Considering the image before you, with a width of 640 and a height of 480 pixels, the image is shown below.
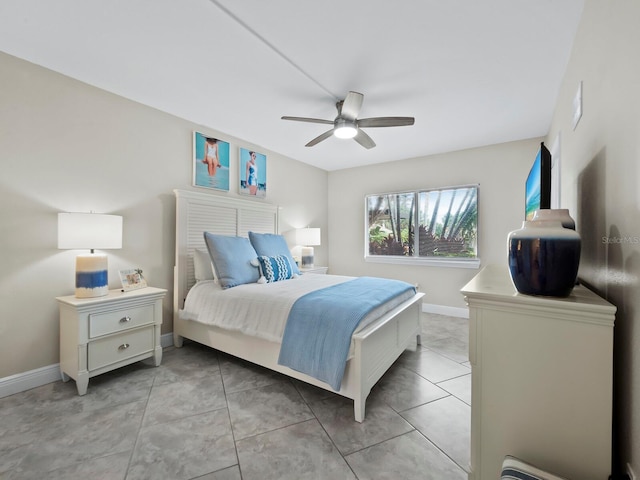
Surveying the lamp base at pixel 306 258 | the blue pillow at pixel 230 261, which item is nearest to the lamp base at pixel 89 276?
the blue pillow at pixel 230 261

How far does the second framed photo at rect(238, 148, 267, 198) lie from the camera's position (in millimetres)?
3707

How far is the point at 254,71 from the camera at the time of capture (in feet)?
7.18

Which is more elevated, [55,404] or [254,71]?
[254,71]

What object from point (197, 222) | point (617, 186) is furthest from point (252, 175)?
point (617, 186)

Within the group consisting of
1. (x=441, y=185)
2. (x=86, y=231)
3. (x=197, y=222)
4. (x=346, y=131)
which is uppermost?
(x=346, y=131)

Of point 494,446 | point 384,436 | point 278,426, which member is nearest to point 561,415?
point 494,446

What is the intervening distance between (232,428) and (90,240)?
1665mm

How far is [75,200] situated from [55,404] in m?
1.52

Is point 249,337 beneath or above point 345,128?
beneath

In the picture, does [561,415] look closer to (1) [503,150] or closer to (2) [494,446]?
(2) [494,446]

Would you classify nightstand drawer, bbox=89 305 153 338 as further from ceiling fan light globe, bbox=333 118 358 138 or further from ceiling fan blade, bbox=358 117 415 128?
ceiling fan blade, bbox=358 117 415 128

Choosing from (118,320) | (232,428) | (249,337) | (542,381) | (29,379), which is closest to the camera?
(542,381)

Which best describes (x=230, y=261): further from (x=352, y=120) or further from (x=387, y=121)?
(x=387, y=121)

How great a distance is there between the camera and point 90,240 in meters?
2.06
